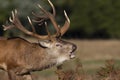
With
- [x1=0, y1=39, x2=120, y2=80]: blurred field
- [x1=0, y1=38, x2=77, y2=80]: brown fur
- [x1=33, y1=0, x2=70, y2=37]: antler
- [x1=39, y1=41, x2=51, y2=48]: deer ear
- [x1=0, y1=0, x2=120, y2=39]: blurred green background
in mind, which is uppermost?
[x1=33, y1=0, x2=70, y2=37]: antler

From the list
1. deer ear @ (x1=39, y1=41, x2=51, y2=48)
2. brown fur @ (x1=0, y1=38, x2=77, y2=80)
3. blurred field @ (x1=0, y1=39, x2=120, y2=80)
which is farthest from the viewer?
blurred field @ (x1=0, y1=39, x2=120, y2=80)

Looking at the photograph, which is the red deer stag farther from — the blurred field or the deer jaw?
the blurred field

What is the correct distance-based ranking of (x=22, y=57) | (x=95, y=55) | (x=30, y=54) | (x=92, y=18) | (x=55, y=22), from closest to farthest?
1. (x=22, y=57)
2. (x=30, y=54)
3. (x=55, y=22)
4. (x=95, y=55)
5. (x=92, y=18)

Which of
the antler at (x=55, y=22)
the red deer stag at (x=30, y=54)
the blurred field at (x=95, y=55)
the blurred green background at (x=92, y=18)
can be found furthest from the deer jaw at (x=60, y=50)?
the blurred green background at (x=92, y=18)

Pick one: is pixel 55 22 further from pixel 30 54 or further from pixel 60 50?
pixel 30 54

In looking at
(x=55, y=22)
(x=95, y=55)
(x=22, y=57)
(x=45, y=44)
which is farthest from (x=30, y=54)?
(x=95, y=55)

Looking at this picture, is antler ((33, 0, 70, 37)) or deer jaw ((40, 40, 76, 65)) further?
antler ((33, 0, 70, 37))

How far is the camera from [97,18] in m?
58.7

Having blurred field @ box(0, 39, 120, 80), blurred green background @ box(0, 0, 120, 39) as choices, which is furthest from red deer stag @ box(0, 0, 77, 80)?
blurred green background @ box(0, 0, 120, 39)

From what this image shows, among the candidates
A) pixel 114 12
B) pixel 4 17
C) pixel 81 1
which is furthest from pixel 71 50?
pixel 81 1

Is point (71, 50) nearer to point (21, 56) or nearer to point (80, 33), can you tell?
point (21, 56)

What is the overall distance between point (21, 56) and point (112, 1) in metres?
44.0

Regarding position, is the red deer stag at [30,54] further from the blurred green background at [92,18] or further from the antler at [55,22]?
the blurred green background at [92,18]

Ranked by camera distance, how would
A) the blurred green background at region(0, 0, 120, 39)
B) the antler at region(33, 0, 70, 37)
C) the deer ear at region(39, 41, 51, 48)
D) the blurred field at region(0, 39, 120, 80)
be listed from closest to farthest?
the deer ear at region(39, 41, 51, 48)
the antler at region(33, 0, 70, 37)
the blurred field at region(0, 39, 120, 80)
the blurred green background at region(0, 0, 120, 39)
